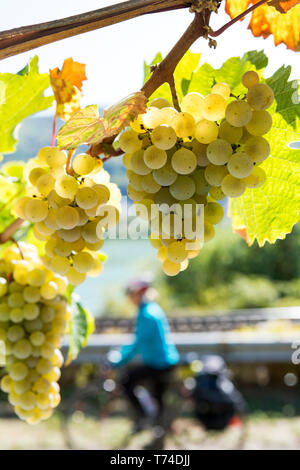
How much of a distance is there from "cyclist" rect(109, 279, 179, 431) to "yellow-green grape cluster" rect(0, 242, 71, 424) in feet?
7.91

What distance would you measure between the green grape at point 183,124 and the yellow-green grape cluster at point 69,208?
0.22ft

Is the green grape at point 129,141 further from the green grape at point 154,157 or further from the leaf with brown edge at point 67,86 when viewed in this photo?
the leaf with brown edge at point 67,86

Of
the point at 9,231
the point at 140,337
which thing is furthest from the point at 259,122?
the point at 140,337

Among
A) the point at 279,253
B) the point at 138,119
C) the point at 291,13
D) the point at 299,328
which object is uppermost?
the point at 279,253

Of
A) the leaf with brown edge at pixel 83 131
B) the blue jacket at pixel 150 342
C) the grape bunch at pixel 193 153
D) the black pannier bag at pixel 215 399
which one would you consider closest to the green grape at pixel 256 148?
the grape bunch at pixel 193 153

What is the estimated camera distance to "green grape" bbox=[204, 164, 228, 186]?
36 centimetres

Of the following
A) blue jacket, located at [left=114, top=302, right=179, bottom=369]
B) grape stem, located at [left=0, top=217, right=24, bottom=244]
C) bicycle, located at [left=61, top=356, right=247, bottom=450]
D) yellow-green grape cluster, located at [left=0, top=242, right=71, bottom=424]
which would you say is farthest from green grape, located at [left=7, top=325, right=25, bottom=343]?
bicycle, located at [left=61, top=356, right=247, bottom=450]

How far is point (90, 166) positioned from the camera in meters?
0.37

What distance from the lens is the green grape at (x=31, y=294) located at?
54 centimetres

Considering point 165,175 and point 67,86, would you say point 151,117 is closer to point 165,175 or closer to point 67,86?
point 165,175

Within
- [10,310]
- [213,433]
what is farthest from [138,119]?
[213,433]

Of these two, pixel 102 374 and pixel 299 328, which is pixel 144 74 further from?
pixel 299 328

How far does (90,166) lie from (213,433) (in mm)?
3442

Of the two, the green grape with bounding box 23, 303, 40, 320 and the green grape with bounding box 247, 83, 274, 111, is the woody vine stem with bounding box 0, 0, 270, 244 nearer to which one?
the green grape with bounding box 247, 83, 274, 111
